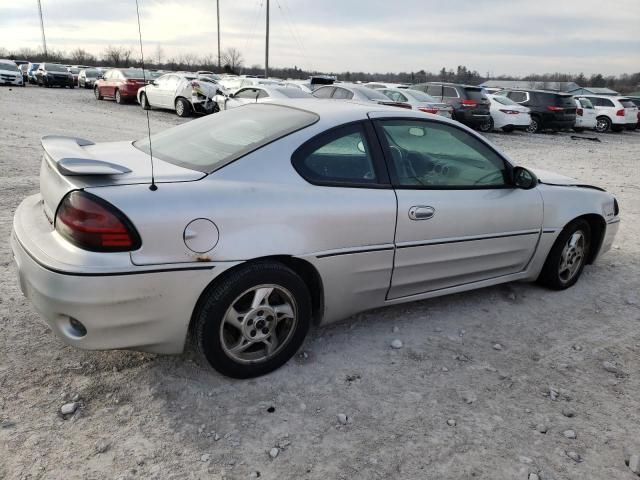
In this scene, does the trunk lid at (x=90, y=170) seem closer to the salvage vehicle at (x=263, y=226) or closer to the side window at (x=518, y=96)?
the salvage vehicle at (x=263, y=226)

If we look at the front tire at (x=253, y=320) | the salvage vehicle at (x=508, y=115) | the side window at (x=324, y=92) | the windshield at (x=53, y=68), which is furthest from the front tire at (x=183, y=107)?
the windshield at (x=53, y=68)

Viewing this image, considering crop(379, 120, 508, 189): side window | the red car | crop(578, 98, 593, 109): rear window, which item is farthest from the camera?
crop(578, 98, 593, 109): rear window

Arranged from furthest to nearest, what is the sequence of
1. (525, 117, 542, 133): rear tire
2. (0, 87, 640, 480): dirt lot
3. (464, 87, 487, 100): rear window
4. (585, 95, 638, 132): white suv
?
(585, 95, 638, 132): white suv
(525, 117, 542, 133): rear tire
(464, 87, 487, 100): rear window
(0, 87, 640, 480): dirt lot

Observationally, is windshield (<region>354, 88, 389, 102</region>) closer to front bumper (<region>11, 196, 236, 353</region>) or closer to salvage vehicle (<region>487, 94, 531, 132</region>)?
salvage vehicle (<region>487, 94, 531, 132</region>)

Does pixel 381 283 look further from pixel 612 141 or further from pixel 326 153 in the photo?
pixel 612 141

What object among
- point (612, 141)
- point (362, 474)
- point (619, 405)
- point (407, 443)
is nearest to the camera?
point (362, 474)

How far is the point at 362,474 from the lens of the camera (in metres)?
2.29

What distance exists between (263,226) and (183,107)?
15570 mm

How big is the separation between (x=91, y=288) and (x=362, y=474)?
4.76 feet

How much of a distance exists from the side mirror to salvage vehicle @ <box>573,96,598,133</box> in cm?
2052

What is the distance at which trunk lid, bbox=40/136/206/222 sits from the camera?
250cm

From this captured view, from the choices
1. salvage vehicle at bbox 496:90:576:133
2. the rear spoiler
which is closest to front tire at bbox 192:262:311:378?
→ the rear spoiler

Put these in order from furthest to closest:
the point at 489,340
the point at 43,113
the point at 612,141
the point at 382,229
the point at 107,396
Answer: the point at 612,141, the point at 43,113, the point at 489,340, the point at 382,229, the point at 107,396

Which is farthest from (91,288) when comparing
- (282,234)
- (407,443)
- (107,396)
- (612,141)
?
(612,141)
